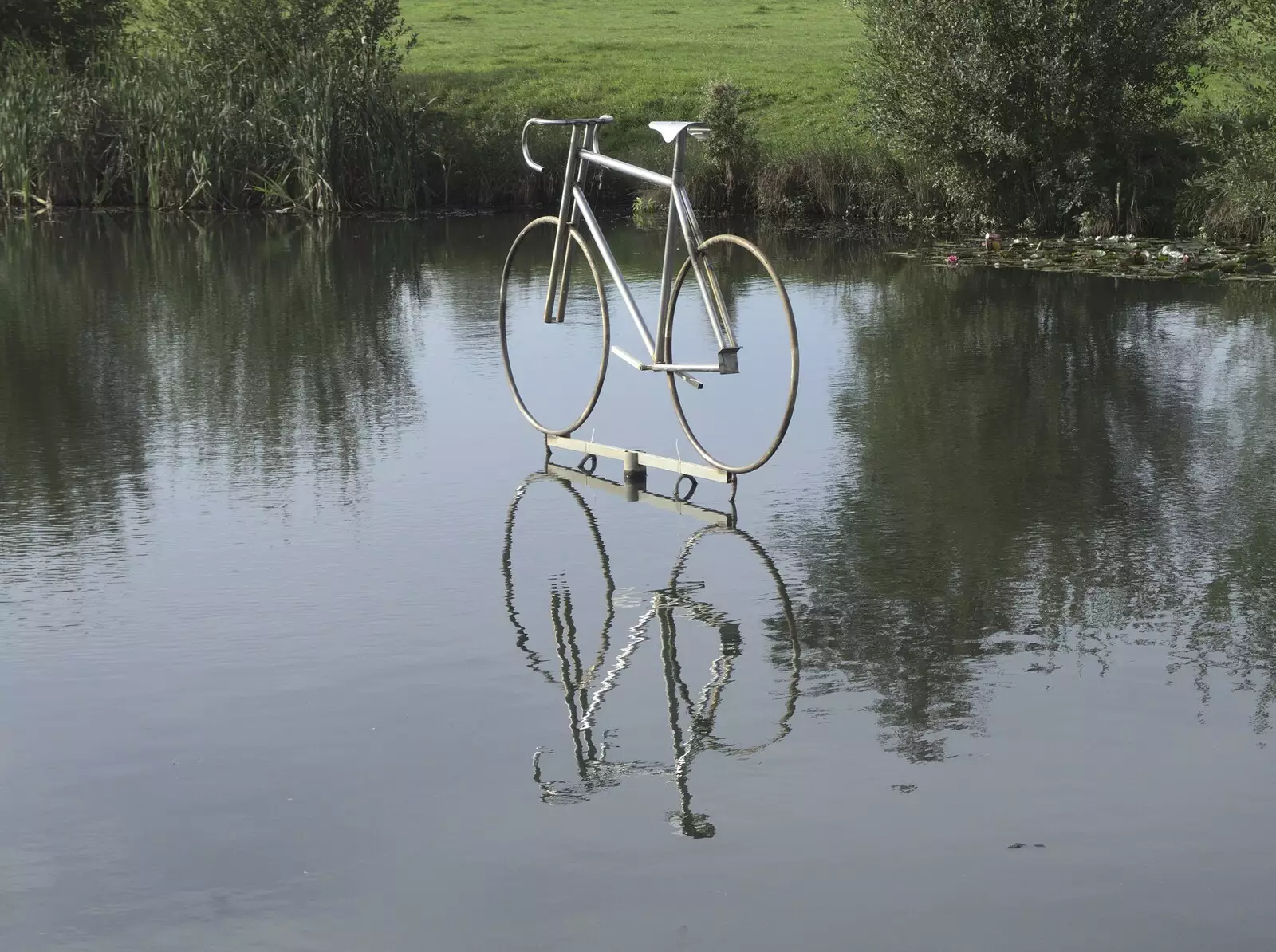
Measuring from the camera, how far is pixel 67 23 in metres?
29.9

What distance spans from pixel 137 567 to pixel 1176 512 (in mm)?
3954

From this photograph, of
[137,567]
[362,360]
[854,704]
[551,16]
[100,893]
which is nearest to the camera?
[100,893]

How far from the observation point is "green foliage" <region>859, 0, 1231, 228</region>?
18.5 metres

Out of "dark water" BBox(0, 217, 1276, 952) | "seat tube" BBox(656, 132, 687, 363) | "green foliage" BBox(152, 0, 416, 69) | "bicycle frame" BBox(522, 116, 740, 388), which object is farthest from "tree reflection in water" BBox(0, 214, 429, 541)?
"green foliage" BBox(152, 0, 416, 69)

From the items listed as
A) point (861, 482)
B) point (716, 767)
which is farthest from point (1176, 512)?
point (716, 767)

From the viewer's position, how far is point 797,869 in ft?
11.8

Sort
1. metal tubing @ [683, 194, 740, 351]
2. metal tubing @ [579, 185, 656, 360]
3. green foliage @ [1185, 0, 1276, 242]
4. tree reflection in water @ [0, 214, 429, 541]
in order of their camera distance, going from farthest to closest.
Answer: green foliage @ [1185, 0, 1276, 242], tree reflection in water @ [0, 214, 429, 541], metal tubing @ [579, 185, 656, 360], metal tubing @ [683, 194, 740, 351]

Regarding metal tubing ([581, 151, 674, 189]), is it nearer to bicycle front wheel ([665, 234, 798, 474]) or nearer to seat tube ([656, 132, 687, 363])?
seat tube ([656, 132, 687, 363])

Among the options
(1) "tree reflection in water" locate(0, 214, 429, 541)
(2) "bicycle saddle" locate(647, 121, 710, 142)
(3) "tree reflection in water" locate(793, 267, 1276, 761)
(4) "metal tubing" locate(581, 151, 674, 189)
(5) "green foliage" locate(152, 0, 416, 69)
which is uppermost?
(5) "green foliage" locate(152, 0, 416, 69)

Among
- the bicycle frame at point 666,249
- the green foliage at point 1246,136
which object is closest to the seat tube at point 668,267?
the bicycle frame at point 666,249

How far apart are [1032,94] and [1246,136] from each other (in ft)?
8.55

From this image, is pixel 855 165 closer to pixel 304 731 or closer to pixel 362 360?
pixel 362 360

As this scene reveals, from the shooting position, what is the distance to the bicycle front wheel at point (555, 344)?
805 cm

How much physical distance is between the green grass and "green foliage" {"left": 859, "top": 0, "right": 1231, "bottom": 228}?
3.78 metres
